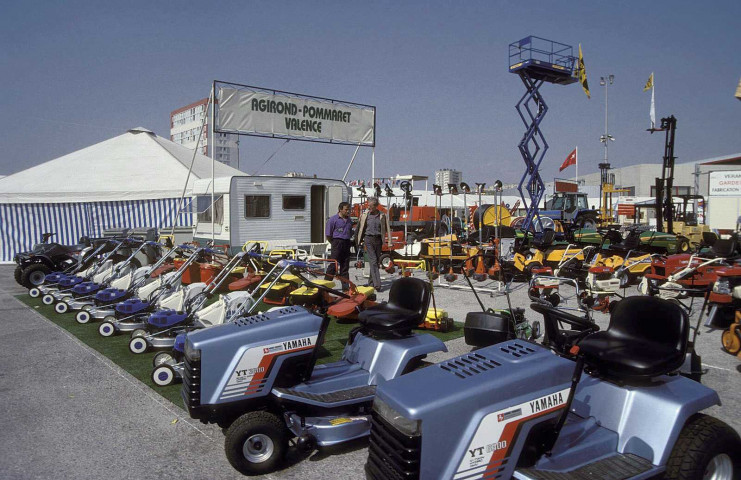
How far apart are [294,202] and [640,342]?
40.5ft

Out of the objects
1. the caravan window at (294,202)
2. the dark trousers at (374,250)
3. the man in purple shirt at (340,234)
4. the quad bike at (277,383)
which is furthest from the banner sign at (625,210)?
the quad bike at (277,383)

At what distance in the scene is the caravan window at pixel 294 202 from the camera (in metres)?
14.6

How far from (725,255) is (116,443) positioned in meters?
9.60

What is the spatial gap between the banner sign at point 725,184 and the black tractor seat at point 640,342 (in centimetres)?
2701

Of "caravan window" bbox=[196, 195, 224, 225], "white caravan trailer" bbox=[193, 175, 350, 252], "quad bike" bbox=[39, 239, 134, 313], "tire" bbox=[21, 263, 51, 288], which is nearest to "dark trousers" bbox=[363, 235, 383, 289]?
"white caravan trailer" bbox=[193, 175, 350, 252]

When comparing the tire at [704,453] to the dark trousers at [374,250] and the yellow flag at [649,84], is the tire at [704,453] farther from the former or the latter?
the yellow flag at [649,84]

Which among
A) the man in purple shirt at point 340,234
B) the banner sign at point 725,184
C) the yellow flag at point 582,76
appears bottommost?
the man in purple shirt at point 340,234

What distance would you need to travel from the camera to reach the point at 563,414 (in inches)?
101

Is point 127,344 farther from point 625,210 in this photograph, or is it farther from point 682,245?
point 625,210

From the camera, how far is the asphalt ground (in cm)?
358

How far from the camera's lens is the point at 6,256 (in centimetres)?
1703

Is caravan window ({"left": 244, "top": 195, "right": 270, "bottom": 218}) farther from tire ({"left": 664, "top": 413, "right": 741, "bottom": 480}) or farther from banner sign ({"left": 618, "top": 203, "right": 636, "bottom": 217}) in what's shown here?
banner sign ({"left": 618, "top": 203, "right": 636, "bottom": 217})

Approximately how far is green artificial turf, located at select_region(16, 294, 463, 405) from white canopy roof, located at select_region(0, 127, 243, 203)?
35.2ft

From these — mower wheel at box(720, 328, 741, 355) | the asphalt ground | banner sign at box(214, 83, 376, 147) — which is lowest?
the asphalt ground
